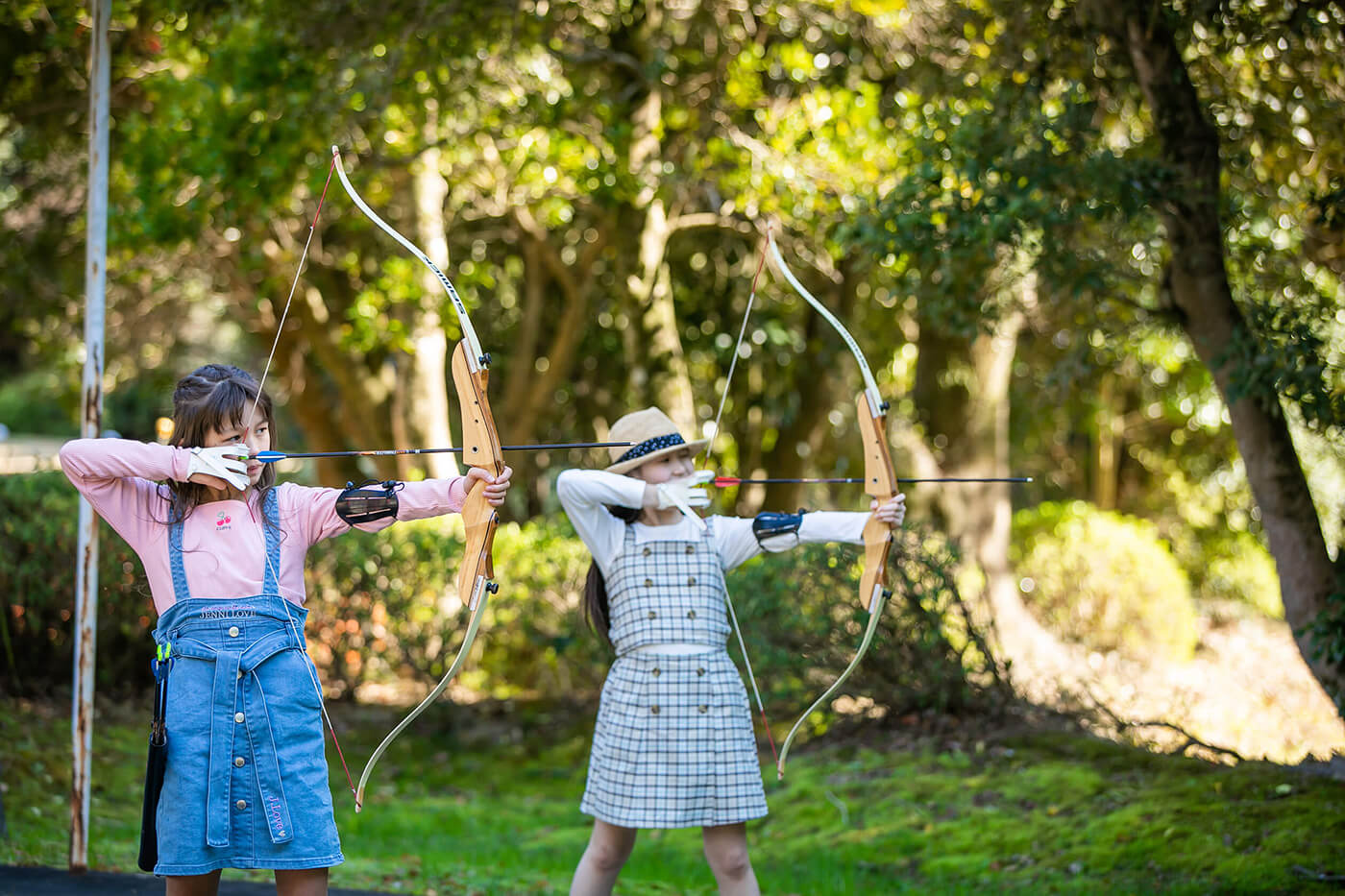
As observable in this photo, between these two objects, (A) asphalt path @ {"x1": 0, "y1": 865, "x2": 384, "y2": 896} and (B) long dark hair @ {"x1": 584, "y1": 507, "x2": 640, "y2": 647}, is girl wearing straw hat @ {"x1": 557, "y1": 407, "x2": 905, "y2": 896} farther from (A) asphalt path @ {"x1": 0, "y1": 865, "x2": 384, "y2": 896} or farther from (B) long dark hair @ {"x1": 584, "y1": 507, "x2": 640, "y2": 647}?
(A) asphalt path @ {"x1": 0, "y1": 865, "x2": 384, "y2": 896}

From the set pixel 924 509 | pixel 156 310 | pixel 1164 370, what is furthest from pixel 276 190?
pixel 1164 370

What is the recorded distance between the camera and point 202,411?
2930 mm

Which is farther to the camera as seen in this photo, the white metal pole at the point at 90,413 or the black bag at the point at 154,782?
the white metal pole at the point at 90,413

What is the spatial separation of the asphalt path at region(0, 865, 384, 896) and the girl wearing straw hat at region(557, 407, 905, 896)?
1.43 meters

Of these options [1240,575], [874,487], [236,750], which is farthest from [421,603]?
[1240,575]

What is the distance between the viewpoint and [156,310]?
1175cm

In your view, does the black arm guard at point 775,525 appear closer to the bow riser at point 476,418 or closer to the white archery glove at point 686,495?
the white archery glove at point 686,495

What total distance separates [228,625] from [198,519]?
0.26 m

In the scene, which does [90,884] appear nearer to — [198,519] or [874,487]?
[198,519]

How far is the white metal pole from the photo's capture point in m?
4.37

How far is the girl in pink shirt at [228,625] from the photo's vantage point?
2773 mm

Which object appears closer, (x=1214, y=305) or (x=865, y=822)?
(x=1214, y=305)

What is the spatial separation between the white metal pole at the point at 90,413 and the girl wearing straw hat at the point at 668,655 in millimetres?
1872

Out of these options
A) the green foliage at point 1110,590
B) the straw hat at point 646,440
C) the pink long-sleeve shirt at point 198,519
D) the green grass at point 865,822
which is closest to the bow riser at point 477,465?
the pink long-sleeve shirt at point 198,519
